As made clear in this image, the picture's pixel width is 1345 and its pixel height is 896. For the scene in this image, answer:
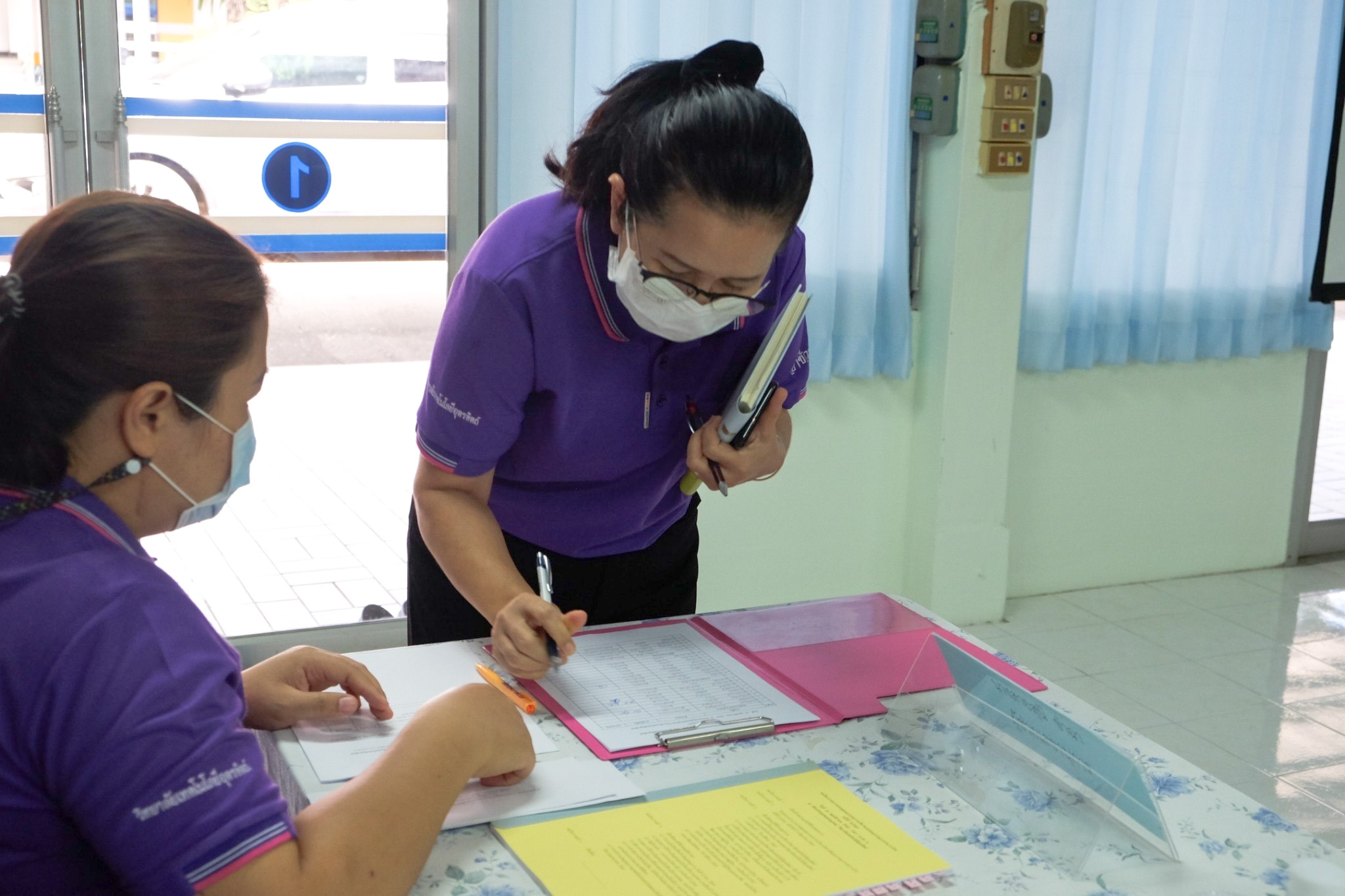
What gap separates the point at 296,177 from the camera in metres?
2.96

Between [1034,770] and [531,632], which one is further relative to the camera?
[531,632]

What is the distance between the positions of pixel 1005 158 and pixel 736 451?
1.97 meters

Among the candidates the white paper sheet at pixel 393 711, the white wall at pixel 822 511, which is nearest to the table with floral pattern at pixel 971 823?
the white paper sheet at pixel 393 711

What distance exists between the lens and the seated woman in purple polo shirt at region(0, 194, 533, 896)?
31.4 inches

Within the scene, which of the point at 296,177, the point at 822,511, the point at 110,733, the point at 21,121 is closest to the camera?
the point at 110,733

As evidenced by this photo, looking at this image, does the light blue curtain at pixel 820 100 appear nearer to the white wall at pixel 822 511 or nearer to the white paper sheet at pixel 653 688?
the white wall at pixel 822 511

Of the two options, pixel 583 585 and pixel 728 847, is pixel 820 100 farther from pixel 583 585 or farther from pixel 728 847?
pixel 728 847

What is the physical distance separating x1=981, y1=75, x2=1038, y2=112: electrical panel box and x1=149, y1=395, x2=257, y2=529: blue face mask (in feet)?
8.18

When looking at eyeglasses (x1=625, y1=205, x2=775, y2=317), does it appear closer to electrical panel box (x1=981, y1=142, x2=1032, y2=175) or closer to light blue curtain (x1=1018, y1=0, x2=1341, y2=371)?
electrical panel box (x1=981, y1=142, x2=1032, y2=175)

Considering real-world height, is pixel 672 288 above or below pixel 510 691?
above

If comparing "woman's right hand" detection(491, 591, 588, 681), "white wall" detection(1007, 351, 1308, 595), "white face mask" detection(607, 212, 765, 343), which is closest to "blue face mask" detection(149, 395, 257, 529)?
"woman's right hand" detection(491, 591, 588, 681)

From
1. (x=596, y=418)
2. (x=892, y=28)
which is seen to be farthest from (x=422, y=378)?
(x=596, y=418)

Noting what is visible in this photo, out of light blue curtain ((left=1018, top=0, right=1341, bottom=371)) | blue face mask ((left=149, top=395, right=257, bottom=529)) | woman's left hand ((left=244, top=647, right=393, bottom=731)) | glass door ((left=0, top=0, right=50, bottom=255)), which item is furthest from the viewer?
light blue curtain ((left=1018, top=0, right=1341, bottom=371))

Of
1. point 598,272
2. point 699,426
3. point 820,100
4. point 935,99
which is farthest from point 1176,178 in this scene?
point 598,272
